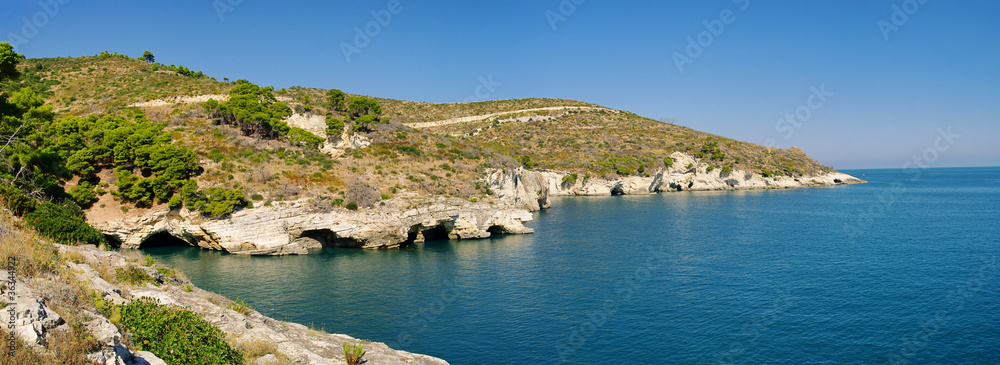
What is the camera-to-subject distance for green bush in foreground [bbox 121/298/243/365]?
10.6m

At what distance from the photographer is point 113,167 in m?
43.1

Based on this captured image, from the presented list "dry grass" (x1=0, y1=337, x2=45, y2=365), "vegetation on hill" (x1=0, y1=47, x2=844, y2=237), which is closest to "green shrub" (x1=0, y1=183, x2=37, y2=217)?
"vegetation on hill" (x1=0, y1=47, x2=844, y2=237)

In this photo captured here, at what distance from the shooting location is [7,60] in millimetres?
26844

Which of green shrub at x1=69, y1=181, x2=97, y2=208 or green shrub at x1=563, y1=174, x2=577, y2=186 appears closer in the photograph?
green shrub at x1=69, y1=181, x2=97, y2=208

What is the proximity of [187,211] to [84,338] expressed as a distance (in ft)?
120

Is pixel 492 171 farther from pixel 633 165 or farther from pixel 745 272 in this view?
pixel 633 165

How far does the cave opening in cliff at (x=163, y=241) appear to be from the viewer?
4289 centimetres

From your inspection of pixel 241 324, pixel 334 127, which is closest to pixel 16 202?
pixel 241 324

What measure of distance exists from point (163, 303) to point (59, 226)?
1169 centimetres

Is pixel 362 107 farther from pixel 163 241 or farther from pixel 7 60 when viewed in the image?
pixel 7 60
